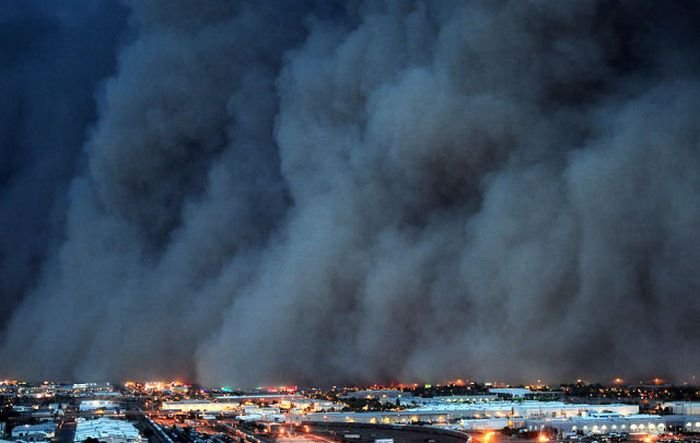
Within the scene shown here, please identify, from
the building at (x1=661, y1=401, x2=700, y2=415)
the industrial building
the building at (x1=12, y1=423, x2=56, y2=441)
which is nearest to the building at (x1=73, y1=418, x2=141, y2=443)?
the building at (x1=12, y1=423, x2=56, y2=441)

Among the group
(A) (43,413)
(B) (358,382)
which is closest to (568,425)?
(B) (358,382)

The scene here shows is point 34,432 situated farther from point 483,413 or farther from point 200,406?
point 483,413

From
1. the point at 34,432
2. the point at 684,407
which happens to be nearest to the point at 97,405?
the point at 34,432

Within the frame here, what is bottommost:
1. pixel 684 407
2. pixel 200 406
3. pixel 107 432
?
pixel 107 432

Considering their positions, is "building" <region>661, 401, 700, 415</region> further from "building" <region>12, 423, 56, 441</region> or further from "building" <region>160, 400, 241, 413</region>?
"building" <region>12, 423, 56, 441</region>

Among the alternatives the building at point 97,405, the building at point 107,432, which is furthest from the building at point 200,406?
the building at point 107,432

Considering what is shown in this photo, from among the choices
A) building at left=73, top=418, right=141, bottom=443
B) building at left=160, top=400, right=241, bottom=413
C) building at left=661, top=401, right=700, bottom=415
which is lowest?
building at left=73, top=418, right=141, bottom=443

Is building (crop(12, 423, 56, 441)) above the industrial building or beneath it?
beneath

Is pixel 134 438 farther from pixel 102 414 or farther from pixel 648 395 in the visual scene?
pixel 648 395
